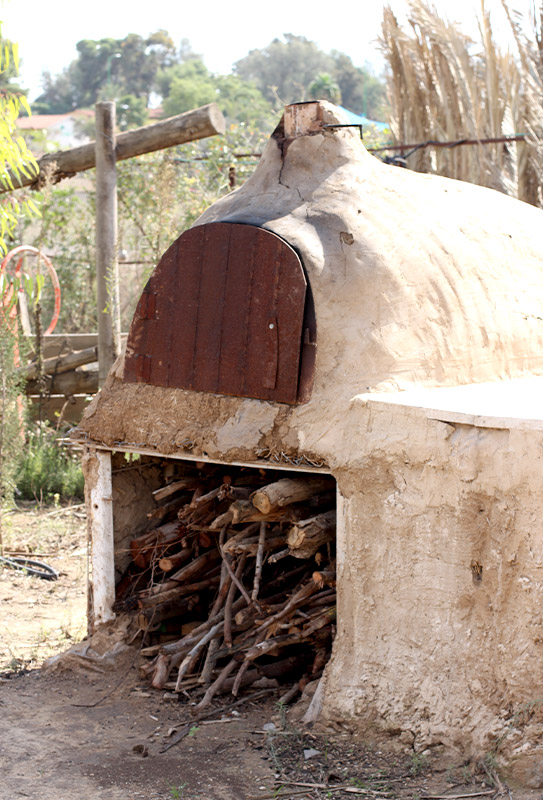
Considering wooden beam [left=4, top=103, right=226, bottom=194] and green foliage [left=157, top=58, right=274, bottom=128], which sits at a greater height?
green foliage [left=157, top=58, right=274, bottom=128]

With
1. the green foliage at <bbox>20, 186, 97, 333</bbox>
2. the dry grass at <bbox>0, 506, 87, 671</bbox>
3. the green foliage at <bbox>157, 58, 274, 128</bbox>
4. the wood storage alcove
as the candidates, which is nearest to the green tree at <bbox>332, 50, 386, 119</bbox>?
the green foliage at <bbox>157, 58, 274, 128</bbox>

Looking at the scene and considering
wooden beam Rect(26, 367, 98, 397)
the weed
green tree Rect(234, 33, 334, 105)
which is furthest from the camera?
green tree Rect(234, 33, 334, 105)

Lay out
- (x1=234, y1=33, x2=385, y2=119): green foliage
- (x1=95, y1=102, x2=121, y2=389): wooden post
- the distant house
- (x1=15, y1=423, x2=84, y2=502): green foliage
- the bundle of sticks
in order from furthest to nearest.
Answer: (x1=234, y1=33, x2=385, y2=119): green foliage → the distant house → (x1=15, y1=423, x2=84, y2=502): green foliage → (x1=95, y1=102, x2=121, y2=389): wooden post → the bundle of sticks

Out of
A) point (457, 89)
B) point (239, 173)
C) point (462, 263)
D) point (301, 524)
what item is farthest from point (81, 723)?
point (239, 173)

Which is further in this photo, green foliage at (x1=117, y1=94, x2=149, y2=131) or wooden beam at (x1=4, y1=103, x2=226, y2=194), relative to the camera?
green foliage at (x1=117, y1=94, x2=149, y2=131)

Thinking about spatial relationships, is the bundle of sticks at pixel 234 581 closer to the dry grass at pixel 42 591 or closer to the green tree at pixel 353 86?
the dry grass at pixel 42 591

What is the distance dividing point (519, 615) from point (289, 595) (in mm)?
1392

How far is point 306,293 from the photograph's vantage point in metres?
4.49

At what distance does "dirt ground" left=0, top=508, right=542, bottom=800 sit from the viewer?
390cm

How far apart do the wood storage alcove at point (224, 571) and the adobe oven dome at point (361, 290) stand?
41cm

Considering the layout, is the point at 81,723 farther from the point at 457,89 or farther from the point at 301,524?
the point at 457,89

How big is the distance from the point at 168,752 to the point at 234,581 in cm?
93

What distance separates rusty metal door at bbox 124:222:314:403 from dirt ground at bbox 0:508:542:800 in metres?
1.62

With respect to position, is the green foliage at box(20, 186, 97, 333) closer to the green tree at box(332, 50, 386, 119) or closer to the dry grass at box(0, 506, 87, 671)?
the dry grass at box(0, 506, 87, 671)
